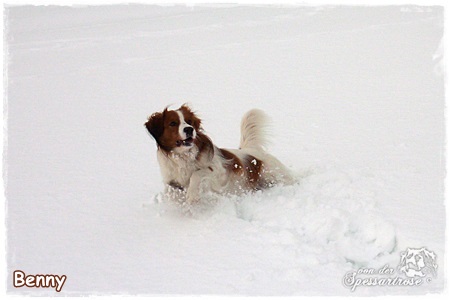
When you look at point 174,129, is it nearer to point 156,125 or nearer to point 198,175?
point 156,125

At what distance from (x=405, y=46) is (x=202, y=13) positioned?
7.77 feet

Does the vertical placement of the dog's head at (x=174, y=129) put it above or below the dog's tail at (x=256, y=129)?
below

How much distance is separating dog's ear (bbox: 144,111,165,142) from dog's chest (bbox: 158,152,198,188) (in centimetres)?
17

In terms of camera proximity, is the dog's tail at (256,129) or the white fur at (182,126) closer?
the white fur at (182,126)

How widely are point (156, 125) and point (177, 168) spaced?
1.23ft

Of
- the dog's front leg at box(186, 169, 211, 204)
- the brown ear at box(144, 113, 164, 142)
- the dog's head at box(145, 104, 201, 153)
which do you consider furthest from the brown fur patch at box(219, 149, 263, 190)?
the brown ear at box(144, 113, 164, 142)

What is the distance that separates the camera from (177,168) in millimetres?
4223

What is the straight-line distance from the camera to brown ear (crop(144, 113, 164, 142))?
4.12m

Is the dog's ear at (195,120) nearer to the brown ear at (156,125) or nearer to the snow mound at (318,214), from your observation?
the brown ear at (156,125)

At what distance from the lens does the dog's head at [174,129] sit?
405 centimetres

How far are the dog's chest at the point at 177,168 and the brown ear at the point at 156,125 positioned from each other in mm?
173

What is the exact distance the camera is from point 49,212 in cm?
429

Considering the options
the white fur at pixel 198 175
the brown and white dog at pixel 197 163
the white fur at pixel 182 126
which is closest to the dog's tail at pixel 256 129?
the brown and white dog at pixel 197 163

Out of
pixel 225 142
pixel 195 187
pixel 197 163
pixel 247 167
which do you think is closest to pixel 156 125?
pixel 197 163
